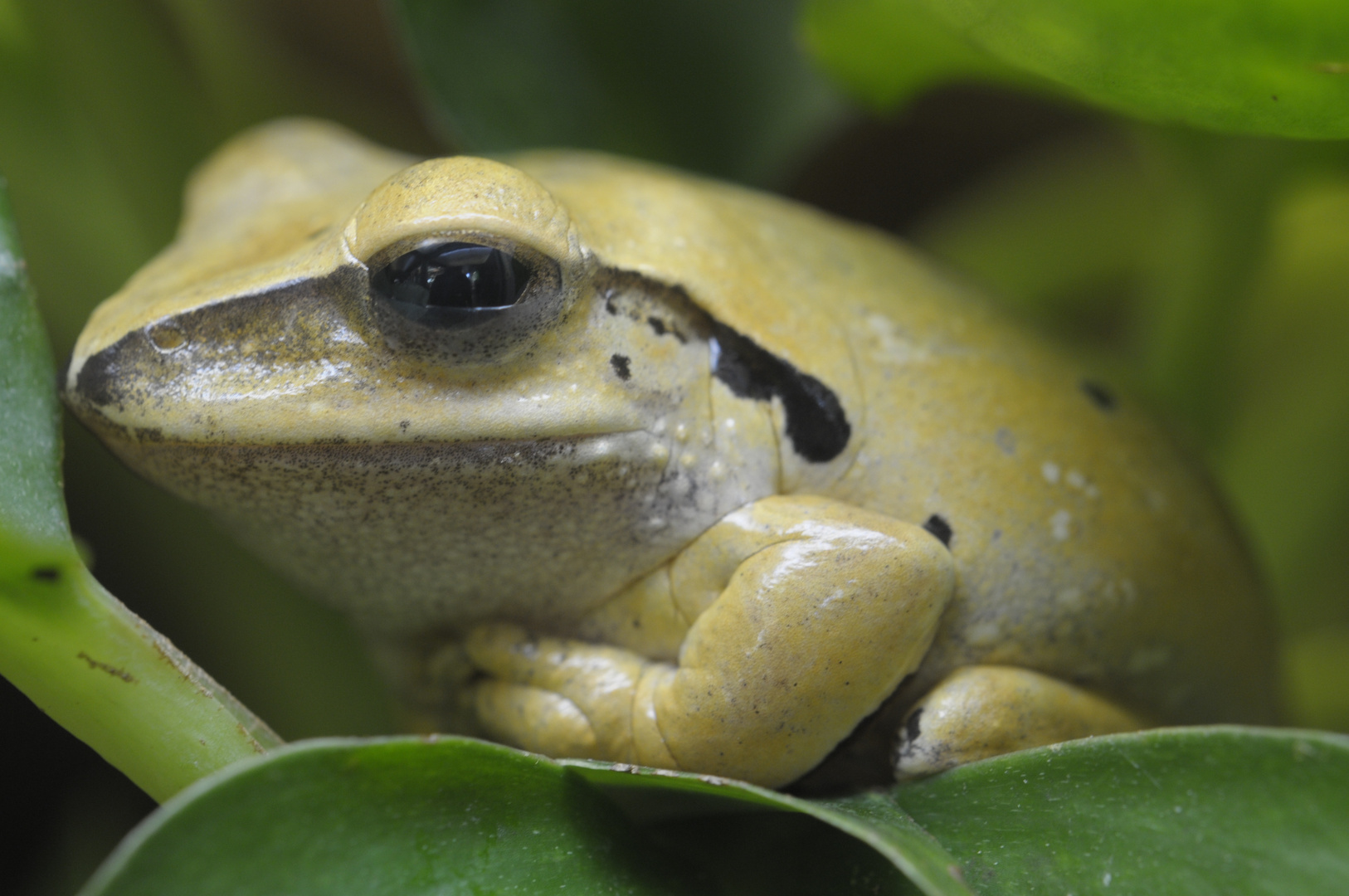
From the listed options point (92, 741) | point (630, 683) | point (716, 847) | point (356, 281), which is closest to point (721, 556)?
point (630, 683)

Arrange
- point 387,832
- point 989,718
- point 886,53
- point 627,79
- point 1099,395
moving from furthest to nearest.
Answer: point 627,79 → point 886,53 → point 1099,395 → point 989,718 → point 387,832

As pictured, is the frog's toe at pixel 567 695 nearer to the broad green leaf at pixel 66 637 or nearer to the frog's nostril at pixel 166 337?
the broad green leaf at pixel 66 637

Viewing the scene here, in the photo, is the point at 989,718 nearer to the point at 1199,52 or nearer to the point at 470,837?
the point at 470,837

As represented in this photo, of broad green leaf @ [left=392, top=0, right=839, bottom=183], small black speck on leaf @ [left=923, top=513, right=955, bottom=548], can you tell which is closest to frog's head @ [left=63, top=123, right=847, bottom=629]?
small black speck on leaf @ [left=923, top=513, right=955, bottom=548]

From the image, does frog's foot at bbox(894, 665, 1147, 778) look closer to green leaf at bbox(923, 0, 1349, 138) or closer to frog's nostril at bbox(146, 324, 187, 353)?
green leaf at bbox(923, 0, 1349, 138)

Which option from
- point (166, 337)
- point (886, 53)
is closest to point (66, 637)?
point (166, 337)

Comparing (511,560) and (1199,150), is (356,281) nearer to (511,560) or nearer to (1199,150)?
(511,560)
